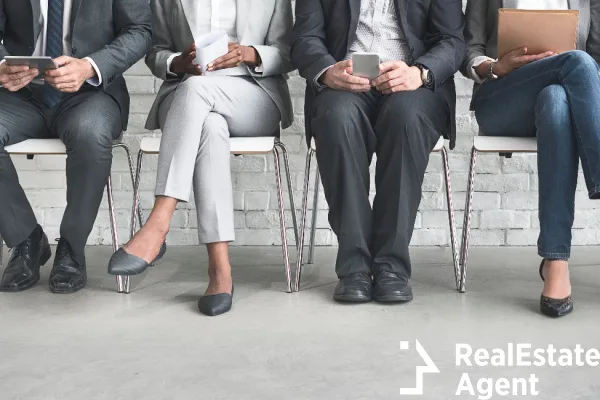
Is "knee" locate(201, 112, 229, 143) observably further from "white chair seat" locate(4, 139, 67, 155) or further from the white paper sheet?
"white chair seat" locate(4, 139, 67, 155)

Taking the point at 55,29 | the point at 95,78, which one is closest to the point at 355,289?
the point at 95,78

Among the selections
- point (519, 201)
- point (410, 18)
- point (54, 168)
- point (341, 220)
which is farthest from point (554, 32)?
point (54, 168)

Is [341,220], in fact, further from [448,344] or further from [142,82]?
[142,82]

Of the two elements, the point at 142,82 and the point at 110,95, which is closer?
the point at 110,95

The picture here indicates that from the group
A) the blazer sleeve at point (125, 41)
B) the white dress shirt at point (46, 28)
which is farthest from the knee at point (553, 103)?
the white dress shirt at point (46, 28)

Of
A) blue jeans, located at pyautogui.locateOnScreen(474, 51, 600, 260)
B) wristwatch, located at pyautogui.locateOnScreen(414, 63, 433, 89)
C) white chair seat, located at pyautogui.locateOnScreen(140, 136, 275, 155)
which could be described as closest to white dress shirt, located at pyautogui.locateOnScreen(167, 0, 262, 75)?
white chair seat, located at pyautogui.locateOnScreen(140, 136, 275, 155)

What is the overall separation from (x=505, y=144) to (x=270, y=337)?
97 cm

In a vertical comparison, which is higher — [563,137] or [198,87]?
[198,87]

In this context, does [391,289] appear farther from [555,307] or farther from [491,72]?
[491,72]

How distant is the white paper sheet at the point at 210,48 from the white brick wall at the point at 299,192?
95 cm

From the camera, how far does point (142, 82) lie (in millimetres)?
3531

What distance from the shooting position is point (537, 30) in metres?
2.44

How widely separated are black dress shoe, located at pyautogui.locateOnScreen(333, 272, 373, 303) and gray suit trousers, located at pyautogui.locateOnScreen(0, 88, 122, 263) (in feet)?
2.74

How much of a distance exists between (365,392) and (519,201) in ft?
6.51
